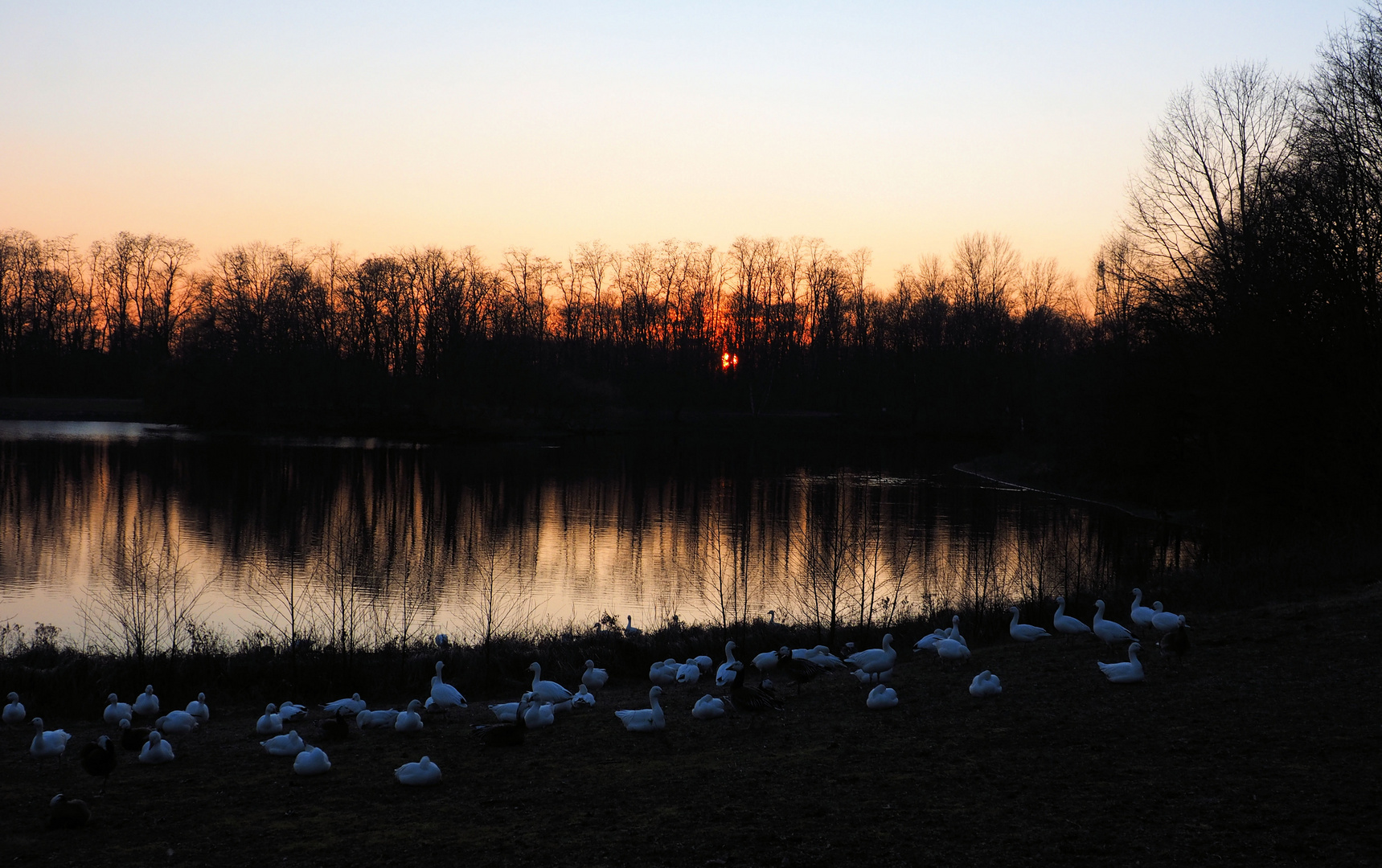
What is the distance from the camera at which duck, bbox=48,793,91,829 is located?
23.1 feet

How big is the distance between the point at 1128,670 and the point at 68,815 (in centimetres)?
897

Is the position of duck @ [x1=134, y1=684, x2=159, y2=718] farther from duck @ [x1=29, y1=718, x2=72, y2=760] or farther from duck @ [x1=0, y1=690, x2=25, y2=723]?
duck @ [x1=29, y1=718, x2=72, y2=760]

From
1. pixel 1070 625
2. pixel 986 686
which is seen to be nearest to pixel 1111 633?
pixel 1070 625

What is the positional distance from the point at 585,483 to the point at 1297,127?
31127mm

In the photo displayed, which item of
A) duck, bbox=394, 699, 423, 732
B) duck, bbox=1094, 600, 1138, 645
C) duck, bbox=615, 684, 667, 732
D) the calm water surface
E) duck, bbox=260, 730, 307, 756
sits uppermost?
duck, bbox=1094, 600, 1138, 645

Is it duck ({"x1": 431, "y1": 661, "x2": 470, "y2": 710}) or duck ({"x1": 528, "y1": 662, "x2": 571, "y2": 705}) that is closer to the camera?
duck ({"x1": 431, "y1": 661, "x2": 470, "y2": 710})

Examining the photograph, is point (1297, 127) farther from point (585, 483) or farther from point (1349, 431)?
point (585, 483)

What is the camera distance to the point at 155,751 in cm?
902

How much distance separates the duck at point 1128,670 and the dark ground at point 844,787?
11 cm

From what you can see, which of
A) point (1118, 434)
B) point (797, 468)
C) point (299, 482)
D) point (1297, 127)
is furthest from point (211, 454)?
point (1297, 127)

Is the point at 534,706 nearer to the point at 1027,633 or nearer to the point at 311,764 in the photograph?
the point at 311,764

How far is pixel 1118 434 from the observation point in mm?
36781

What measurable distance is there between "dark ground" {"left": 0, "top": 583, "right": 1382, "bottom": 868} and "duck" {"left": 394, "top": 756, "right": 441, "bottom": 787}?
0.13 meters

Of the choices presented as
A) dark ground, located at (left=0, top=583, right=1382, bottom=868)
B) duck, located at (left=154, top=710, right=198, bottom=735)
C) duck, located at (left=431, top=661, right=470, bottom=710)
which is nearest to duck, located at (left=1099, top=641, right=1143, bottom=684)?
dark ground, located at (left=0, top=583, right=1382, bottom=868)
